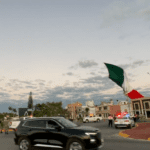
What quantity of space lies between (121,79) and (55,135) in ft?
115

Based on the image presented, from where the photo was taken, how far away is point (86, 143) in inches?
Answer: 282

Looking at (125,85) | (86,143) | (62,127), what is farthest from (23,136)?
(125,85)

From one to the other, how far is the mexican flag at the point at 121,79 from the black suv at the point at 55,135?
33.4 m

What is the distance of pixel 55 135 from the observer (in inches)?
303

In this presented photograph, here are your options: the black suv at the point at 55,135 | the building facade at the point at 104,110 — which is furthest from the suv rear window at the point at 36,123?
the building facade at the point at 104,110

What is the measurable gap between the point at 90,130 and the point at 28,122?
313 centimetres

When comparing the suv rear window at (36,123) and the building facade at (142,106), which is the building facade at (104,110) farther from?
the suv rear window at (36,123)

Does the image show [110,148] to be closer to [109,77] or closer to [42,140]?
[42,140]

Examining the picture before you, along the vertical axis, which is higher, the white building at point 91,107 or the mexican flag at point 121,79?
the mexican flag at point 121,79

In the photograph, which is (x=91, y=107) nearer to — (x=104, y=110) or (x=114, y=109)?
(x=104, y=110)

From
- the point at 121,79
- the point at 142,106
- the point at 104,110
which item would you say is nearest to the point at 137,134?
the point at 121,79

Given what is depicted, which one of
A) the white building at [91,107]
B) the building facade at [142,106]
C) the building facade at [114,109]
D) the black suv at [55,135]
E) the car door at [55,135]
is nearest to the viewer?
the black suv at [55,135]

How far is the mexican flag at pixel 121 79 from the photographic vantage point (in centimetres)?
3992

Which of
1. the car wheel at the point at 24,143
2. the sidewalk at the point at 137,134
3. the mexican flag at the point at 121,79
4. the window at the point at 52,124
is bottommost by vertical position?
the sidewalk at the point at 137,134
